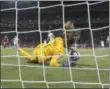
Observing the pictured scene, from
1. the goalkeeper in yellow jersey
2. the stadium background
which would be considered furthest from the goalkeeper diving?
the stadium background

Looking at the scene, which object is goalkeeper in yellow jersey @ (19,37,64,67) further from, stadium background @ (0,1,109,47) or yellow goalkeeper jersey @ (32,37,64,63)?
stadium background @ (0,1,109,47)

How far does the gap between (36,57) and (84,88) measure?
4.69 feet

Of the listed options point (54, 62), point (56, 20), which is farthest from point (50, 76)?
point (56, 20)

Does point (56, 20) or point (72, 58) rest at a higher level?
point (56, 20)

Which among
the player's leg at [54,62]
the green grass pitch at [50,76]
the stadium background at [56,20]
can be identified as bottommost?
the green grass pitch at [50,76]

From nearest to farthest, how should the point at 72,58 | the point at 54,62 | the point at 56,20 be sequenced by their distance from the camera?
the point at 54,62 < the point at 72,58 < the point at 56,20

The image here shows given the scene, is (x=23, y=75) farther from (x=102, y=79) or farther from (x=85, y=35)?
(x=85, y=35)

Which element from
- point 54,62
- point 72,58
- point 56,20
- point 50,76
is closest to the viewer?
point 50,76

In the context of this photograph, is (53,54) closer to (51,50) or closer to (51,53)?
(51,53)

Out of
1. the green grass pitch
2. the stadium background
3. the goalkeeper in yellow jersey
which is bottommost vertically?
the green grass pitch

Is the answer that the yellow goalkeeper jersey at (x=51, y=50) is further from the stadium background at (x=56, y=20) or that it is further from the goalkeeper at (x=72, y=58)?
the stadium background at (x=56, y=20)

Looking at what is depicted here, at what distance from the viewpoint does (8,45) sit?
785cm

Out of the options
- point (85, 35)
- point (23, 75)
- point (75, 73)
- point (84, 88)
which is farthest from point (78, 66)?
point (85, 35)

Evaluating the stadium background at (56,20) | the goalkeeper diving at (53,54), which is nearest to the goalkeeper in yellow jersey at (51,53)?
the goalkeeper diving at (53,54)
